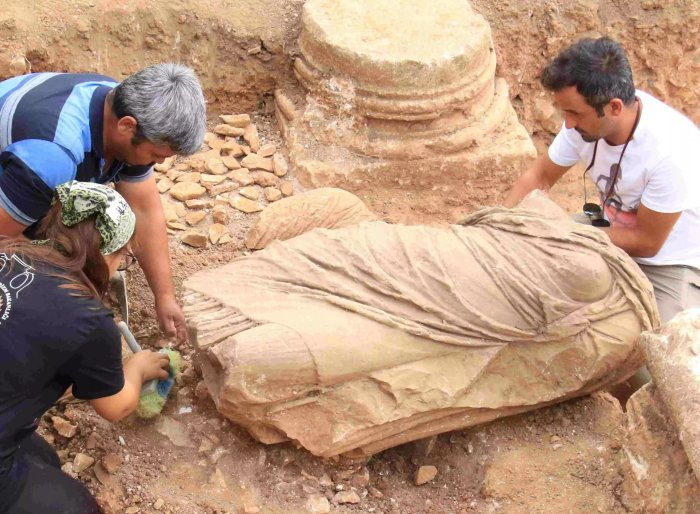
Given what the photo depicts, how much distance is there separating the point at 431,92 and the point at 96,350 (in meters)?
2.44

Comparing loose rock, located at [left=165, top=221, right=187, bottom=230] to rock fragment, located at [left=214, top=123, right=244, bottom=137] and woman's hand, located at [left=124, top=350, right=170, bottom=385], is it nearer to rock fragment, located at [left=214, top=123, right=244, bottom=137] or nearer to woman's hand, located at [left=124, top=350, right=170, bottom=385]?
rock fragment, located at [left=214, top=123, right=244, bottom=137]

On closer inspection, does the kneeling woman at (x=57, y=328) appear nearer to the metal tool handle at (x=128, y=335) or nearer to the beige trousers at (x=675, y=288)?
the metal tool handle at (x=128, y=335)

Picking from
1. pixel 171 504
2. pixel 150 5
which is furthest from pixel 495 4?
pixel 171 504

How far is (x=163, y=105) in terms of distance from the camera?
2592 mm

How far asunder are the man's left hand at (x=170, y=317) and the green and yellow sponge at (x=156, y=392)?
23cm

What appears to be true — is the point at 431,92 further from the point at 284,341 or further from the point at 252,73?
the point at 284,341

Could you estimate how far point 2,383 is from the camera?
2.19 meters

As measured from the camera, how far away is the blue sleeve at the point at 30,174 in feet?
8.37

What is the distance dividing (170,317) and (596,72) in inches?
76.7

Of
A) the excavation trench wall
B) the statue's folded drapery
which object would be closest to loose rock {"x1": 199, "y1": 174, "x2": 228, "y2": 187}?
the excavation trench wall

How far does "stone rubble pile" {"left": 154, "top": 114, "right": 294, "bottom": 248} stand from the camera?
3795 mm

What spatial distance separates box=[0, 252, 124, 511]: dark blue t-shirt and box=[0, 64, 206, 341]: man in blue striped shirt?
1.52 ft

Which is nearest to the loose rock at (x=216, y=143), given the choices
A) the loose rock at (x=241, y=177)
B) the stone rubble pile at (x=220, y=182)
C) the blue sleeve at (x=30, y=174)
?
the stone rubble pile at (x=220, y=182)

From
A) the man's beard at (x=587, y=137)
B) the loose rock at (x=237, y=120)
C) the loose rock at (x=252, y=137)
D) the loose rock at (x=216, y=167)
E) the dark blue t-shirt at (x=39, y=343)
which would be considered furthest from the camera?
the loose rock at (x=237, y=120)
